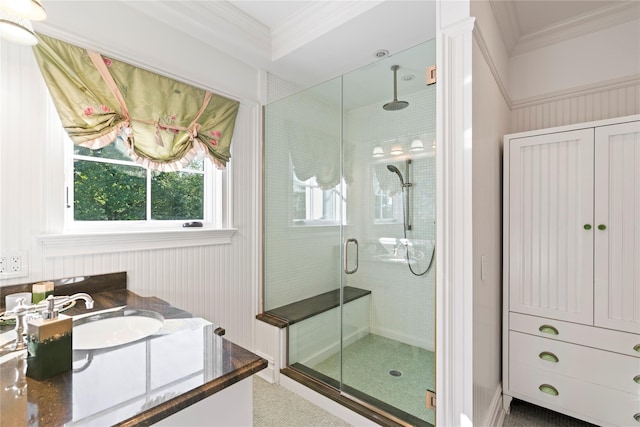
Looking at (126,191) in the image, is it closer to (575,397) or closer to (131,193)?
(131,193)

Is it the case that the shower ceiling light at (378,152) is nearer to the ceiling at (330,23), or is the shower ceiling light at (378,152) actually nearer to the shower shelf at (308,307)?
the ceiling at (330,23)

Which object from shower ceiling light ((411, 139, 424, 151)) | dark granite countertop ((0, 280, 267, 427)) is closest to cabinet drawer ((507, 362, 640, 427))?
shower ceiling light ((411, 139, 424, 151))

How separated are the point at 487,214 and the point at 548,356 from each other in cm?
98

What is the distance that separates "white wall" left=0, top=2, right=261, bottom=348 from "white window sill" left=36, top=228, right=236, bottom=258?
3 centimetres

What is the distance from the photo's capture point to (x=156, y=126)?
1894mm

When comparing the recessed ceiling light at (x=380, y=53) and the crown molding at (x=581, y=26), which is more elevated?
the crown molding at (x=581, y=26)

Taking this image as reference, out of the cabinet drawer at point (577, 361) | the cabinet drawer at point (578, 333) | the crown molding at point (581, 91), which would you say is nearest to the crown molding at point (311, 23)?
Result: the crown molding at point (581, 91)

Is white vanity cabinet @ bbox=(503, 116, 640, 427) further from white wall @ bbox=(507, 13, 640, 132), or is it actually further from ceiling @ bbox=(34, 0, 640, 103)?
ceiling @ bbox=(34, 0, 640, 103)

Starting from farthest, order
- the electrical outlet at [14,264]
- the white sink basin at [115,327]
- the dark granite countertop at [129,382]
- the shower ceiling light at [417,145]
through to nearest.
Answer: the shower ceiling light at [417,145], the electrical outlet at [14,264], the white sink basin at [115,327], the dark granite countertop at [129,382]

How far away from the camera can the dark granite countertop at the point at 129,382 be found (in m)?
0.64

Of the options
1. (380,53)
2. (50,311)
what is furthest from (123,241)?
(380,53)

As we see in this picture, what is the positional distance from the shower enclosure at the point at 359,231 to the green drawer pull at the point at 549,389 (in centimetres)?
72

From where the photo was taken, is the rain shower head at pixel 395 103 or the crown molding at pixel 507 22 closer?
the crown molding at pixel 507 22

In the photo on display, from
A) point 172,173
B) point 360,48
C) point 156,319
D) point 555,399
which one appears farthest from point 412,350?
point 360,48
